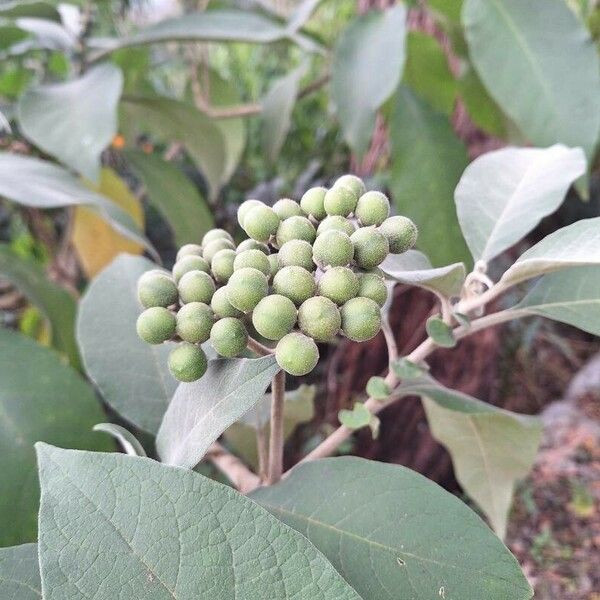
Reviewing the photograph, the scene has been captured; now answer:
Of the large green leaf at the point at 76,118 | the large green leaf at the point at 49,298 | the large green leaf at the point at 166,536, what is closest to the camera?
the large green leaf at the point at 166,536

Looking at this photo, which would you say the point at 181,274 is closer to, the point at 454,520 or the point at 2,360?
the point at 454,520

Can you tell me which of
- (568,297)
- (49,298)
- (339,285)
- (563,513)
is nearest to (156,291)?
(339,285)

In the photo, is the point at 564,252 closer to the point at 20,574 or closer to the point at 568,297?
the point at 568,297

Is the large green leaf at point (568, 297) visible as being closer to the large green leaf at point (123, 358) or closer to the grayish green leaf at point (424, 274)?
the grayish green leaf at point (424, 274)

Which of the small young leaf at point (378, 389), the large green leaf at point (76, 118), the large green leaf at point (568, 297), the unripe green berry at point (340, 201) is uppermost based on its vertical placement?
the large green leaf at point (76, 118)

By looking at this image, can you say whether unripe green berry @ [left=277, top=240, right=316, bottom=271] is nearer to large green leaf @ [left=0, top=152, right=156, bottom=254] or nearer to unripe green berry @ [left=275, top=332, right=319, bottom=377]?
unripe green berry @ [left=275, top=332, right=319, bottom=377]

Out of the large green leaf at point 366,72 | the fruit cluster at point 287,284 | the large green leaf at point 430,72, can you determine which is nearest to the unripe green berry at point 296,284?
the fruit cluster at point 287,284

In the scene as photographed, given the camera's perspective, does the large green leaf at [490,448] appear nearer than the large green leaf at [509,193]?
No

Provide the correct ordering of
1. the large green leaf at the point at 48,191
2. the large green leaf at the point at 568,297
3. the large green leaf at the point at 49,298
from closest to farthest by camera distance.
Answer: the large green leaf at the point at 568,297, the large green leaf at the point at 48,191, the large green leaf at the point at 49,298
